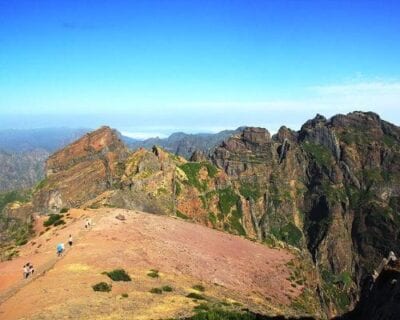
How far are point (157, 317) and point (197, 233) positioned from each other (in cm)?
4310

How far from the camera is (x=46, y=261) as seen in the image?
206ft

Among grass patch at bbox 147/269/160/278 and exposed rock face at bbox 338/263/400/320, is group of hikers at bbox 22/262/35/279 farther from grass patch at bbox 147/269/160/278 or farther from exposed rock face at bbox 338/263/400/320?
exposed rock face at bbox 338/263/400/320

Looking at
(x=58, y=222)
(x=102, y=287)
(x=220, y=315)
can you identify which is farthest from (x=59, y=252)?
(x=220, y=315)

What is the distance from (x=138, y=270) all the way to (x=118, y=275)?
201 inches

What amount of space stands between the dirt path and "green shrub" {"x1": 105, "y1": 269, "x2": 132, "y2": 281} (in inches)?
29.8

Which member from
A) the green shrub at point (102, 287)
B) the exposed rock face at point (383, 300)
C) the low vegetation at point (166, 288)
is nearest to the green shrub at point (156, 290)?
the low vegetation at point (166, 288)

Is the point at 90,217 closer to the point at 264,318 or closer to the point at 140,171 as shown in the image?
the point at 264,318

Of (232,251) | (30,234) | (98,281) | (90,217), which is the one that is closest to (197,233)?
(232,251)

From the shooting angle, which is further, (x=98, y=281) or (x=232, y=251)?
(x=232, y=251)

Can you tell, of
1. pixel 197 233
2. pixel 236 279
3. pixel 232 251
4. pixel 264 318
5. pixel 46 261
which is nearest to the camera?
pixel 264 318

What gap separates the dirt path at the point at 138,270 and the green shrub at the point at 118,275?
76 centimetres

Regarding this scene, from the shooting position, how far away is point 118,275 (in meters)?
54.5

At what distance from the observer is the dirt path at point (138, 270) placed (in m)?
45.2

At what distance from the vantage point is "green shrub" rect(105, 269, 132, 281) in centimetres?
5397
